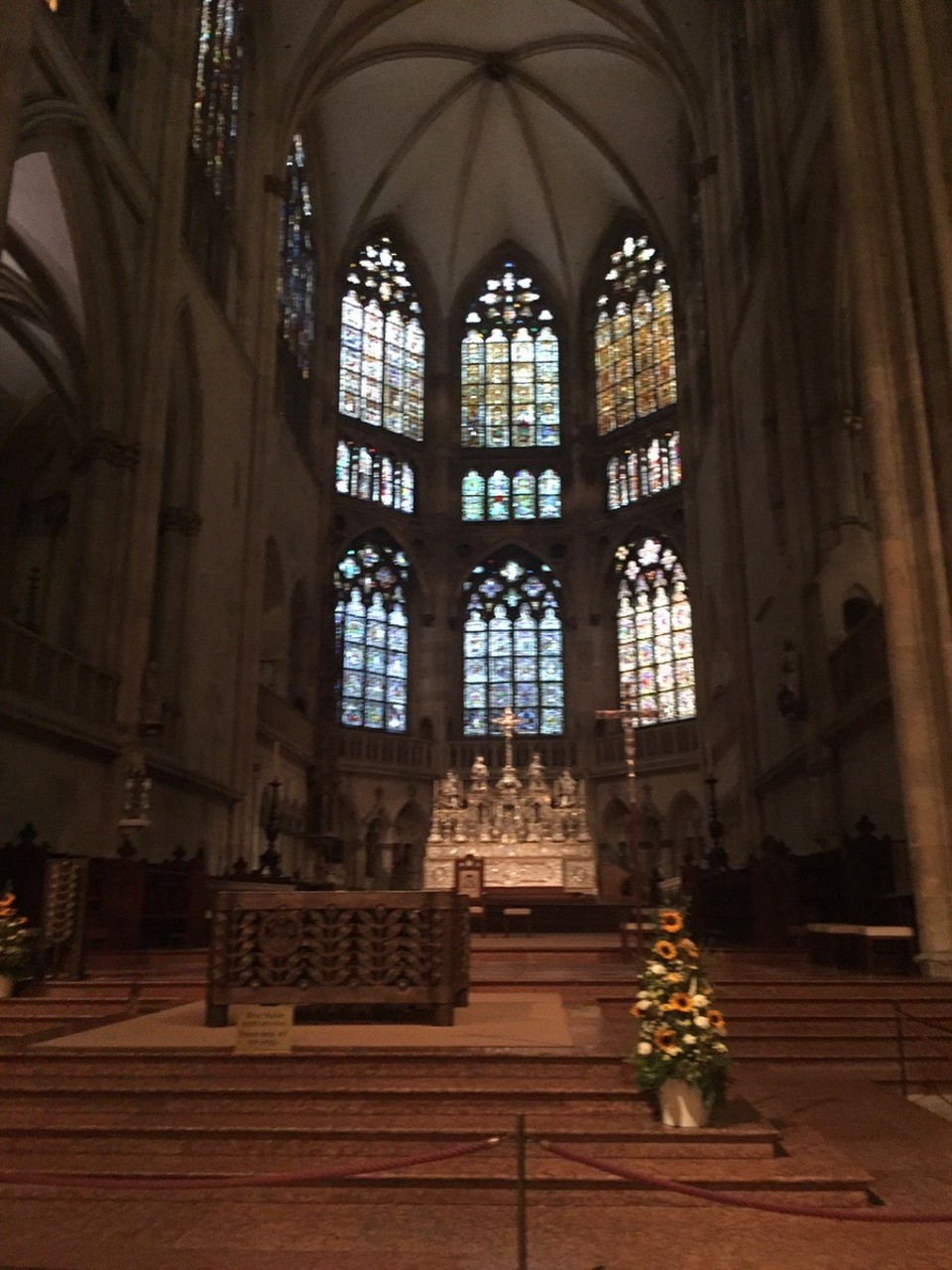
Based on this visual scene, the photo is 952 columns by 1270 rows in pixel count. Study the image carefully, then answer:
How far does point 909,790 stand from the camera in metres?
9.52

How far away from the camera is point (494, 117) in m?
29.9

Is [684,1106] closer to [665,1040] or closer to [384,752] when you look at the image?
[665,1040]

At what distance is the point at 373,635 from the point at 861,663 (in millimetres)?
18106

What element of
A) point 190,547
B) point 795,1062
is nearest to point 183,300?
point 190,547

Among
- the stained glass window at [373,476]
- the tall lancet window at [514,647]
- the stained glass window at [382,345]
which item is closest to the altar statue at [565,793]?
the tall lancet window at [514,647]

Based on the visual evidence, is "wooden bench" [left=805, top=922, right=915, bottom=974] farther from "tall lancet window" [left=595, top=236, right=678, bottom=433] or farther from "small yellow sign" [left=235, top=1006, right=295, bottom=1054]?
"tall lancet window" [left=595, top=236, right=678, bottom=433]

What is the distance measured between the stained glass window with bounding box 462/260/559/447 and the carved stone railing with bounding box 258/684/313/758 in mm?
11587

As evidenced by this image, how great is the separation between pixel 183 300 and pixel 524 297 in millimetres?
17654

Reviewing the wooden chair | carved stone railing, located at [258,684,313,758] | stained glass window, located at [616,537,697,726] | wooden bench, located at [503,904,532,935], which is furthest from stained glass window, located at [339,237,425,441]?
wooden bench, located at [503,904,532,935]

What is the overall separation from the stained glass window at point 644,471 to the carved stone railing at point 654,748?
6815 millimetres

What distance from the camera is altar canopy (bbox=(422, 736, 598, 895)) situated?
19.4 meters

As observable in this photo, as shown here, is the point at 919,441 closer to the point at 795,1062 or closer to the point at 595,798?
the point at 795,1062

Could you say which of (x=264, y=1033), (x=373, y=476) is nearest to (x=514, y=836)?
(x=373, y=476)

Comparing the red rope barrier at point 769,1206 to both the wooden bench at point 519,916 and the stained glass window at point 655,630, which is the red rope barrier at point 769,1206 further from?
the stained glass window at point 655,630
